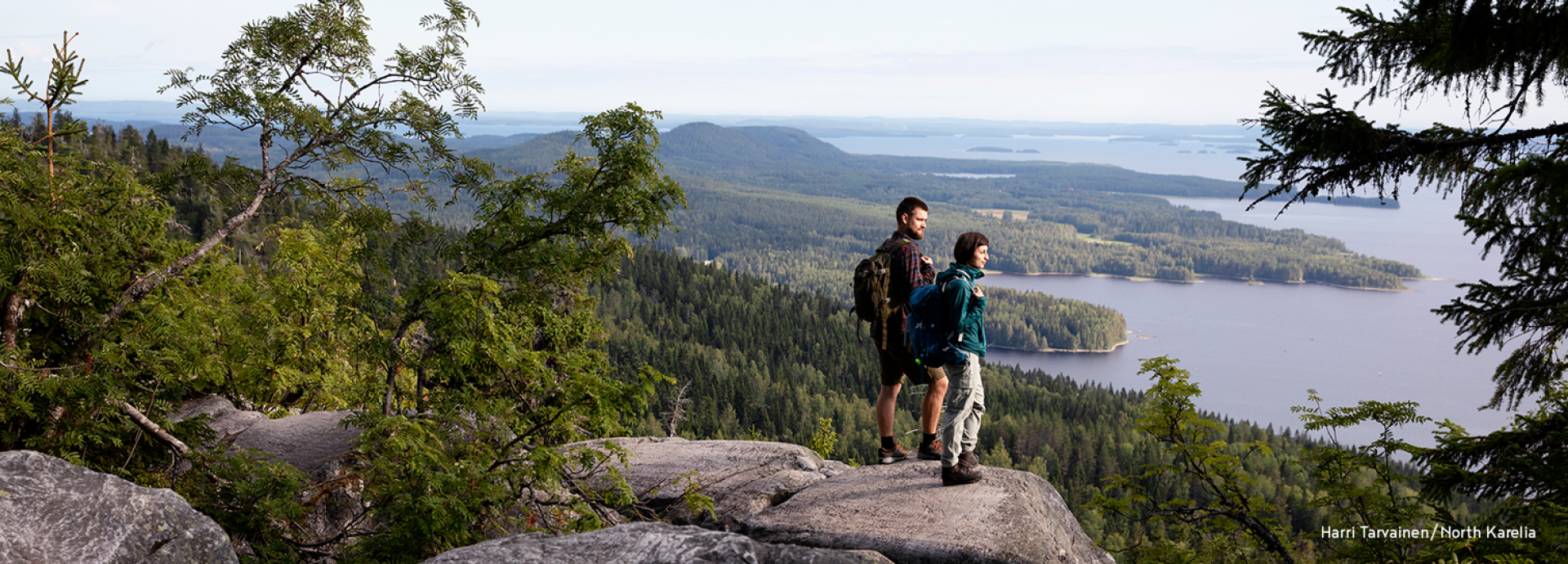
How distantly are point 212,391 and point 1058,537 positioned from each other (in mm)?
14605

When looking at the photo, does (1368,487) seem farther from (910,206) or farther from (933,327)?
(910,206)

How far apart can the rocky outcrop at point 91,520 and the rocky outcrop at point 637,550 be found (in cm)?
227

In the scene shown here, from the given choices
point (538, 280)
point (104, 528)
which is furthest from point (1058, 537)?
point (104, 528)

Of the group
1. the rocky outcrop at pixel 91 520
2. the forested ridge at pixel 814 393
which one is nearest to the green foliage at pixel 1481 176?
the rocky outcrop at pixel 91 520

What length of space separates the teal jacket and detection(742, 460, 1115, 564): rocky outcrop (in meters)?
1.66

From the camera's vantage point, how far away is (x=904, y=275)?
911 cm

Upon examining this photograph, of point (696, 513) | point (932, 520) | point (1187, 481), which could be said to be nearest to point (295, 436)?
point (696, 513)

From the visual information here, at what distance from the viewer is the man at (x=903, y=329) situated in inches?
356

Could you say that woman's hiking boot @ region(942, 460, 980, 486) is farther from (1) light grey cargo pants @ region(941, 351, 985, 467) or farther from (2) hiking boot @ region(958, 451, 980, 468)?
(1) light grey cargo pants @ region(941, 351, 985, 467)

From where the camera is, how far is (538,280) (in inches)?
408

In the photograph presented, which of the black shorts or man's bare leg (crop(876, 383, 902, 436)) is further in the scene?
man's bare leg (crop(876, 383, 902, 436))

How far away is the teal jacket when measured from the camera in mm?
8188

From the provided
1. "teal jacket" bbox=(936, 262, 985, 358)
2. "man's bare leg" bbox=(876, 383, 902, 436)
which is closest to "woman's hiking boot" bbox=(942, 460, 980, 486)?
"man's bare leg" bbox=(876, 383, 902, 436)

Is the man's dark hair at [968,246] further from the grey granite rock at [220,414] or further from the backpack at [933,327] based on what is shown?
the grey granite rock at [220,414]
